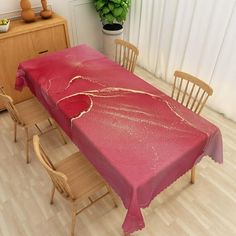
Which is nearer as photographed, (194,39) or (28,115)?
(28,115)

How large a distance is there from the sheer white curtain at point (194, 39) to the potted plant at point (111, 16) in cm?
29

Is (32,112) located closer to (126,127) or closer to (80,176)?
(80,176)

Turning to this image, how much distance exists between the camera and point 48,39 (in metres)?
2.90

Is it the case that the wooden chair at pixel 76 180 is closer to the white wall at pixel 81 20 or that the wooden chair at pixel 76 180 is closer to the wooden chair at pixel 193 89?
the wooden chair at pixel 193 89

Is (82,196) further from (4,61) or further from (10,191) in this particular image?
(4,61)

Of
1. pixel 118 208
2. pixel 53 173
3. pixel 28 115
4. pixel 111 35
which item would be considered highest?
pixel 53 173

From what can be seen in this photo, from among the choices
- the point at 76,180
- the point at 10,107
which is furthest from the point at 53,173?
the point at 10,107

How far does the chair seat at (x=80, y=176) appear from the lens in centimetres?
171

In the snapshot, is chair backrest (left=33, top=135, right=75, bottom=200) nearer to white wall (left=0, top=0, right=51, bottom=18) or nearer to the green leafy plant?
white wall (left=0, top=0, right=51, bottom=18)

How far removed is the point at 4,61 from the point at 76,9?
1.33 metres

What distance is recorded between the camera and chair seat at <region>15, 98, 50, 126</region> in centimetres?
235

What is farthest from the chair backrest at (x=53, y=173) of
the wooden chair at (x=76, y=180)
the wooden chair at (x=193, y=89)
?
the wooden chair at (x=193, y=89)

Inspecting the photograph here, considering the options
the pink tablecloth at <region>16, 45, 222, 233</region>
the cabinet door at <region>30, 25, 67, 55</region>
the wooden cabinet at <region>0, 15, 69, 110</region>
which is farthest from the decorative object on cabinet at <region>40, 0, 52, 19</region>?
the pink tablecloth at <region>16, 45, 222, 233</region>

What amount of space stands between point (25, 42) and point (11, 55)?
21 centimetres
